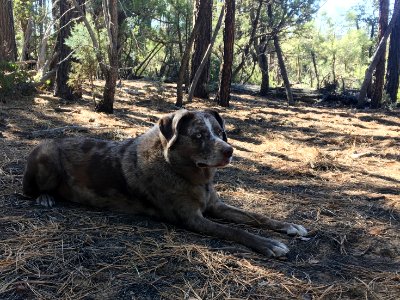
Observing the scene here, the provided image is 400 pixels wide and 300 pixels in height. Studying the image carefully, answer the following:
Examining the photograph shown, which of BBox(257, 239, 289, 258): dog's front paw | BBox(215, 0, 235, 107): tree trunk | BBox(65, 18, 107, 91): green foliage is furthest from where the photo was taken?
BBox(215, 0, 235, 107): tree trunk

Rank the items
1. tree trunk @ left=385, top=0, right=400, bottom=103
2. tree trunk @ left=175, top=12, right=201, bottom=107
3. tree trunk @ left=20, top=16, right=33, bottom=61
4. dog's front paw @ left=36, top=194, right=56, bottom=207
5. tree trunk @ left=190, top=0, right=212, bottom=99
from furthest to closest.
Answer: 1. tree trunk @ left=385, top=0, right=400, bottom=103
2. tree trunk @ left=20, top=16, right=33, bottom=61
3. tree trunk @ left=190, top=0, right=212, bottom=99
4. tree trunk @ left=175, top=12, right=201, bottom=107
5. dog's front paw @ left=36, top=194, right=56, bottom=207

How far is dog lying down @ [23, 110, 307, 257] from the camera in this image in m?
3.85

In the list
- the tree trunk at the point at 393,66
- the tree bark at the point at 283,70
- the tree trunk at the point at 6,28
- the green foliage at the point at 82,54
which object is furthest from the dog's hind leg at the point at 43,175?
the tree trunk at the point at 393,66

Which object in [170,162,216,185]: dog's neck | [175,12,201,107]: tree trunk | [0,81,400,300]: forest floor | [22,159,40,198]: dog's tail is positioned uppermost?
[175,12,201,107]: tree trunk

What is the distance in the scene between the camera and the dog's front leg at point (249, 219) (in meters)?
4.00

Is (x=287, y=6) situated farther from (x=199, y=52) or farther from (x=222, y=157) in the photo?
(x=222, y=157)

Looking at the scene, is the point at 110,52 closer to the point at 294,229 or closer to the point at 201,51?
the point at 201,51

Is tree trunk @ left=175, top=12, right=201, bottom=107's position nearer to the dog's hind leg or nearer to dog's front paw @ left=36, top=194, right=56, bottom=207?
the dog's hind leg

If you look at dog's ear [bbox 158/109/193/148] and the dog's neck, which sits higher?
dog's ear [bbox 158/109/193/148]

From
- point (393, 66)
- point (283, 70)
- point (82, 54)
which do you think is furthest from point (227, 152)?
point (393, 66)

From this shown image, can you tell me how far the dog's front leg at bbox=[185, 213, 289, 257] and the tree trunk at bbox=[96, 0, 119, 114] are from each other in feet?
21.7

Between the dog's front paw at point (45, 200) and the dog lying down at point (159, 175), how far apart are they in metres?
0.01

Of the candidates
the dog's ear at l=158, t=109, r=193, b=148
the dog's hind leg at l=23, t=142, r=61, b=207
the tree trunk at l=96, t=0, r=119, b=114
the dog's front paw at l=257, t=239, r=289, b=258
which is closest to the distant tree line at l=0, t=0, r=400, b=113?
the tree trunk at l=96, t=0, r=119, b=114

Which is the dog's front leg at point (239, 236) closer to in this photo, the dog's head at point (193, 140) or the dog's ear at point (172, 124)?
the dog's head at point (193, 140)
